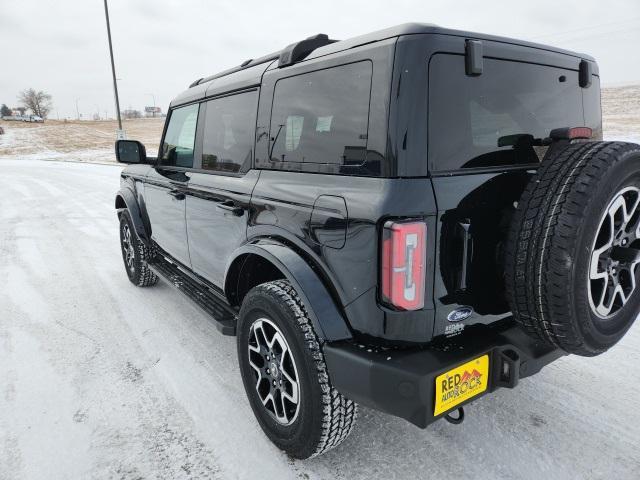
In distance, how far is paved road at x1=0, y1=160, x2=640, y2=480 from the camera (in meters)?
2.11

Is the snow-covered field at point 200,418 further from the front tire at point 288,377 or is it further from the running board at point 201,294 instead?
the running board at point 201,294

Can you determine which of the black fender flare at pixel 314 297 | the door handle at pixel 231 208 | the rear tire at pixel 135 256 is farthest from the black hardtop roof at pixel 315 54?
the rear tire at pixel 135 256

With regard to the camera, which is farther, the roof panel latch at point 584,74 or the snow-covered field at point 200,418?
the roof panel latch at point 584,74

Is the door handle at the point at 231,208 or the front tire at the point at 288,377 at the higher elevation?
the door handle at the point at 231,208

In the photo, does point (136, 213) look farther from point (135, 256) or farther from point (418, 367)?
point (418, 367)

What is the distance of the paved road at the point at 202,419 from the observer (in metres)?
2.11

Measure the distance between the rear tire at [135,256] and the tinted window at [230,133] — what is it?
165cm

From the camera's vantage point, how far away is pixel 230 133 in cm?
283

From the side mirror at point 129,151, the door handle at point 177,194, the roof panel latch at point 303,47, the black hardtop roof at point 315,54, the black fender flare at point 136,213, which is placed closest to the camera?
the black hardtop roof at point 315,54

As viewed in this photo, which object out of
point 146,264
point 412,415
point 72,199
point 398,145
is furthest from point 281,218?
point 72,199

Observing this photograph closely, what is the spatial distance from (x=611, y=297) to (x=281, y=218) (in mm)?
1505

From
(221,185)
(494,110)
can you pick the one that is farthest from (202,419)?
(494,110)

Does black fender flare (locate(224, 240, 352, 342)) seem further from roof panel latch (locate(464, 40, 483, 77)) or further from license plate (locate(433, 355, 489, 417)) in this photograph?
roof panel latch (locate(464, 40, 483, 77))

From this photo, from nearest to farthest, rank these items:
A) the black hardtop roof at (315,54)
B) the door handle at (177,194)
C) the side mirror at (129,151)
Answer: the black hardtop roof at (315,54)
the door handle at (177,194)
the side mirror at (129,151)
